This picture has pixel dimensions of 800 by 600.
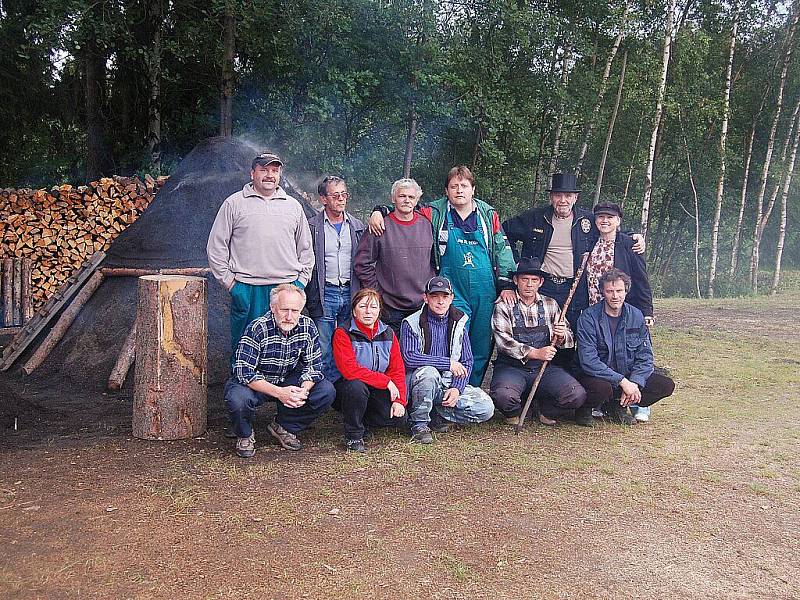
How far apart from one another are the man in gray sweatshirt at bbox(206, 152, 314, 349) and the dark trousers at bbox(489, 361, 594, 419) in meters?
1.74

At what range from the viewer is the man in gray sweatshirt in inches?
191

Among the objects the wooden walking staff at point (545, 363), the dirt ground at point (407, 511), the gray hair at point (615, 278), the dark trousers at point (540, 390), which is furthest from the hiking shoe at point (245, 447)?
the gray hair at point (615, 278)

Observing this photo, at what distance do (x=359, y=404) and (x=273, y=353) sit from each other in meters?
0.66

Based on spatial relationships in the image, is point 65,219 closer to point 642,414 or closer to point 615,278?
point 615,278

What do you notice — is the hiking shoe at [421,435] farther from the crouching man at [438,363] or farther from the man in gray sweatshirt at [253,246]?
the man in gray sweatshirt at [253,246]

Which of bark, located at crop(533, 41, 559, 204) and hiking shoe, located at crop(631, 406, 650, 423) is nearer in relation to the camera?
hiking shoe, located at crop(631, 406, 650, 423)

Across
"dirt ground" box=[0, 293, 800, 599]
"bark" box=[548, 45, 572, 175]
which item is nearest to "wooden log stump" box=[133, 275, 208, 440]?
"dirt ground" box=[0, 293, 800, 599]

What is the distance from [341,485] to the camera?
4.07 meters

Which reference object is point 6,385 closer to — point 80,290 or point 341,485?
point 80,290

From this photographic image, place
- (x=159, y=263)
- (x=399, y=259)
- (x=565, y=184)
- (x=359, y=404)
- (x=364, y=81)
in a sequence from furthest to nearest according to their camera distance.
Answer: (x=364, y=81) → (x=159, y=263) → (x=565, y=184) → (x=399, y=259) → (x=359, y=404)

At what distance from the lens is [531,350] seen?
5305 mm

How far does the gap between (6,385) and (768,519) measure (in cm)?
628

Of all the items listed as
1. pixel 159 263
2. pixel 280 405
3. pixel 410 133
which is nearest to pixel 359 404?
pixel 280 405

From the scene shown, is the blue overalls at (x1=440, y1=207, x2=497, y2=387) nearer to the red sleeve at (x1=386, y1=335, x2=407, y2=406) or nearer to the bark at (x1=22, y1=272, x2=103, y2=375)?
the red sleeve at (x1=386, y1=335, x2=407, y2=406)
